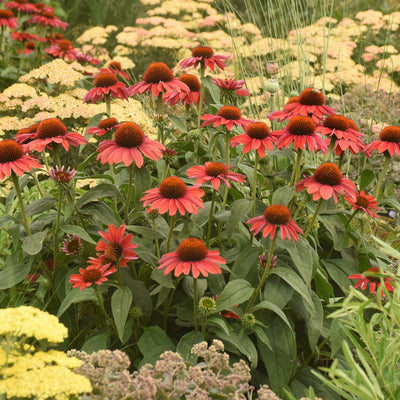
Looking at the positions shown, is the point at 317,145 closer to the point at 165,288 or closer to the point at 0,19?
the point at 165,288

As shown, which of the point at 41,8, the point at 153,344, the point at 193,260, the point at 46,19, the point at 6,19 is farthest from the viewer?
the point at 41,8

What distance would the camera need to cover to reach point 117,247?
1598 millimetres

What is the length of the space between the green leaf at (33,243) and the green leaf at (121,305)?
0.84 feet

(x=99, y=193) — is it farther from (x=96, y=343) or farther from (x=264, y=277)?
(x=264, y=277)

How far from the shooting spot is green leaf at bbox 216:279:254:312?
1.59 metres

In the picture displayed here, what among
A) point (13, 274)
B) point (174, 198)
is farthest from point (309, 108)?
point (13, 274)

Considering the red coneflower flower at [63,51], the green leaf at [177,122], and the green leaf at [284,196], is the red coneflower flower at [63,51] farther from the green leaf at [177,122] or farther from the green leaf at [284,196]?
the green leaf at [284,196]

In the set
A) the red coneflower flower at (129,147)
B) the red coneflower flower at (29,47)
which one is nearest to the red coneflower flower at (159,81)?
the red coneflower flower at (129,147)

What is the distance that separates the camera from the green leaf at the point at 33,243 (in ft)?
5.31

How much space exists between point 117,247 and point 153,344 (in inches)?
12.7

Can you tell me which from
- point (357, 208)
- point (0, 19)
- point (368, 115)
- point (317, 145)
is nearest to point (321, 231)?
point (357, 208)

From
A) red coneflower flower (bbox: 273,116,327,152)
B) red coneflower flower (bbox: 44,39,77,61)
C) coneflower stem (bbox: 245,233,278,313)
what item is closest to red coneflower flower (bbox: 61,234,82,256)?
coneflower stem (bbox: 245,233,278,313)

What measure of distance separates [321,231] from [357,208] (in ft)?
0.86

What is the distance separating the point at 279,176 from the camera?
6.65 ft
